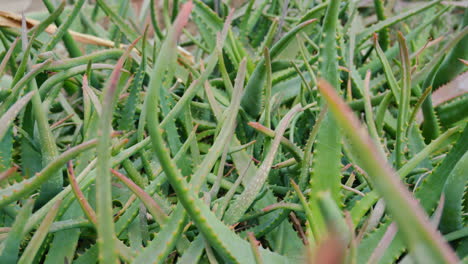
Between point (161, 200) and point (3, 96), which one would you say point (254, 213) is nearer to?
point (161, 200)


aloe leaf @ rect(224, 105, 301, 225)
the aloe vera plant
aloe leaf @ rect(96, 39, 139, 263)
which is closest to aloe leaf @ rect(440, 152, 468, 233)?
the aloe vera plant

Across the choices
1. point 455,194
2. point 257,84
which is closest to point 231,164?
point 257,84

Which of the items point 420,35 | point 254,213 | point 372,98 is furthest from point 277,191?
point 420,35

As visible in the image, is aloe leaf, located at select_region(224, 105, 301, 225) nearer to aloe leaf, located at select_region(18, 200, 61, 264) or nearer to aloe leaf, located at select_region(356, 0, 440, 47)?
aloe leaf, located at select_region(18, 200, 61, 264)

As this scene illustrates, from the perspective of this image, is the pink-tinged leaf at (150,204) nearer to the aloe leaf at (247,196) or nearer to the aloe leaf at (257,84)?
the aloe leaf at (247,196)

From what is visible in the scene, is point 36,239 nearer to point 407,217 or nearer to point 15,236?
point 15,236

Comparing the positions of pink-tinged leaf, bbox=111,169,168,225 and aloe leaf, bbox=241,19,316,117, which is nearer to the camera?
pink-tinged leaf, bbox=111,169,168,225

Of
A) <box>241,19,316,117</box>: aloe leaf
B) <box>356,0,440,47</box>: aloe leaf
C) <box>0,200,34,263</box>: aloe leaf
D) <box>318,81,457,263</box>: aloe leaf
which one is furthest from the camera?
<box>356,0,440,47</box>: aloe leaf

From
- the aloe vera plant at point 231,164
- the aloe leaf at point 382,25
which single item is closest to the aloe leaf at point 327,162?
the aloe vera plant at point 231,164
